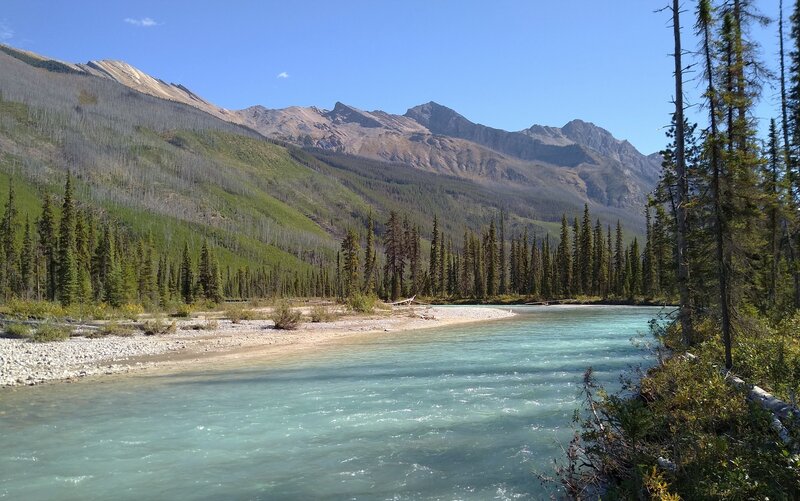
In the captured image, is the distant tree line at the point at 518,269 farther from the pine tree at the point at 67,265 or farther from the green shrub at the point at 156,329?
the green shrub at the point at 156,329

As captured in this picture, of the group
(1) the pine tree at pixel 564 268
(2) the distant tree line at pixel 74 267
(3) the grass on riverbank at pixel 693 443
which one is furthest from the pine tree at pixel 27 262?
(1) the pine tree at pixel 564 268

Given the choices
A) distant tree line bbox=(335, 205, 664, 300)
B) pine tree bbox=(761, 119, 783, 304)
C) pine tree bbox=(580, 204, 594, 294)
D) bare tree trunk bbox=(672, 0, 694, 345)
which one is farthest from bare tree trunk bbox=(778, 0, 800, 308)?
pine tree bbox=(580, 204, 594, 294)

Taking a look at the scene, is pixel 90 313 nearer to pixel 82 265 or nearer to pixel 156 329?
pixel 156 329

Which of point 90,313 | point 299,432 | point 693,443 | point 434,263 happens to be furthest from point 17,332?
point 434,263

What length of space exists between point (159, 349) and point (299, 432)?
19337 mm

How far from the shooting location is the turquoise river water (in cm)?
947

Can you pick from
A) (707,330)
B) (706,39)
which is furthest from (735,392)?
(706,39)

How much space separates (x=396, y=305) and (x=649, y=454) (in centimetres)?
6693

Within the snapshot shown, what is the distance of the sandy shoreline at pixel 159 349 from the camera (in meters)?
21.6

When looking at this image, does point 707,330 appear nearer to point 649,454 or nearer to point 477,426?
point 477,426

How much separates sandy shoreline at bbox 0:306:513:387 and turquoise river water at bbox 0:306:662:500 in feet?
8.89

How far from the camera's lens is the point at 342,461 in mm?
10672

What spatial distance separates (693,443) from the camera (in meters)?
7.30

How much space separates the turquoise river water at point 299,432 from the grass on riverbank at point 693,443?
4.99ft
